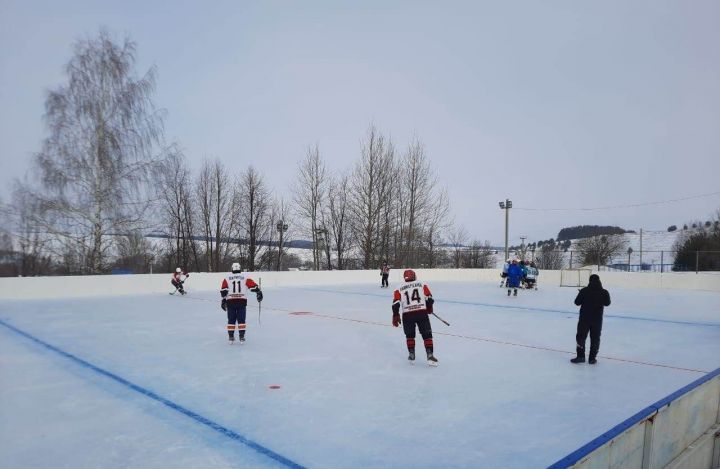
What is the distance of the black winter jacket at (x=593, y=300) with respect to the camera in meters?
7.17

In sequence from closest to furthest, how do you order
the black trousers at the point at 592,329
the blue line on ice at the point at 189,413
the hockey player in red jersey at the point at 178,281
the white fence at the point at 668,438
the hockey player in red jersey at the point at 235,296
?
the white fence at the point at 668,438
the blue line on ice at the point at 189,413
the black trousers at the point at 592,329
the hockey player in red jersey at the point at 235,296
the hockey player in red jersey at the point at 178,281

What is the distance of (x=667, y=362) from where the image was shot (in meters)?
7.70

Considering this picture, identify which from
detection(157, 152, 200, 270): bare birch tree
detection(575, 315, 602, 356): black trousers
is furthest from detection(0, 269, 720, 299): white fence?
detection(157, 152, 200, 270): bare birch tree

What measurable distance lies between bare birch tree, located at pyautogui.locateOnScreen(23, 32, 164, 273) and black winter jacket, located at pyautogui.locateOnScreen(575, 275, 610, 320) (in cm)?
1901

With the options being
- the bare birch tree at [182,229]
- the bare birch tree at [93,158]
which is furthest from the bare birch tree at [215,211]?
the bare birch tree at [93,158]

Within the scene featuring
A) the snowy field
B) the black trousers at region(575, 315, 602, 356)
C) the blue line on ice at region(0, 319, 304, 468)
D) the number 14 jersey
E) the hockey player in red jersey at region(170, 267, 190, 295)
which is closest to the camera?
the blue line on ice at region(0, 319, 304, 468)

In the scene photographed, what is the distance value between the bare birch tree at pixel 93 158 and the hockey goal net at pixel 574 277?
21007mm

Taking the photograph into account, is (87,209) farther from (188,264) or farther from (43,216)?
(188,264)

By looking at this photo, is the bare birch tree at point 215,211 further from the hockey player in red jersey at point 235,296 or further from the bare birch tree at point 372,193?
the hockey player in red jersey at point 235,296

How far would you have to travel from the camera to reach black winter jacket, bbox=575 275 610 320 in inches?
282

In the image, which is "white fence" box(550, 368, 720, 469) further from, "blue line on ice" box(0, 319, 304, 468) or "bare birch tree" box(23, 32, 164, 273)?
"bare birch tree" box(23, 32, 164, 273)

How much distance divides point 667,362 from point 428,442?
5.47 metres

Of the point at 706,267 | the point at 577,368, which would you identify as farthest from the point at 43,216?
the point at 706,267

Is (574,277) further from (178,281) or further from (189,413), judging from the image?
(189,413)
